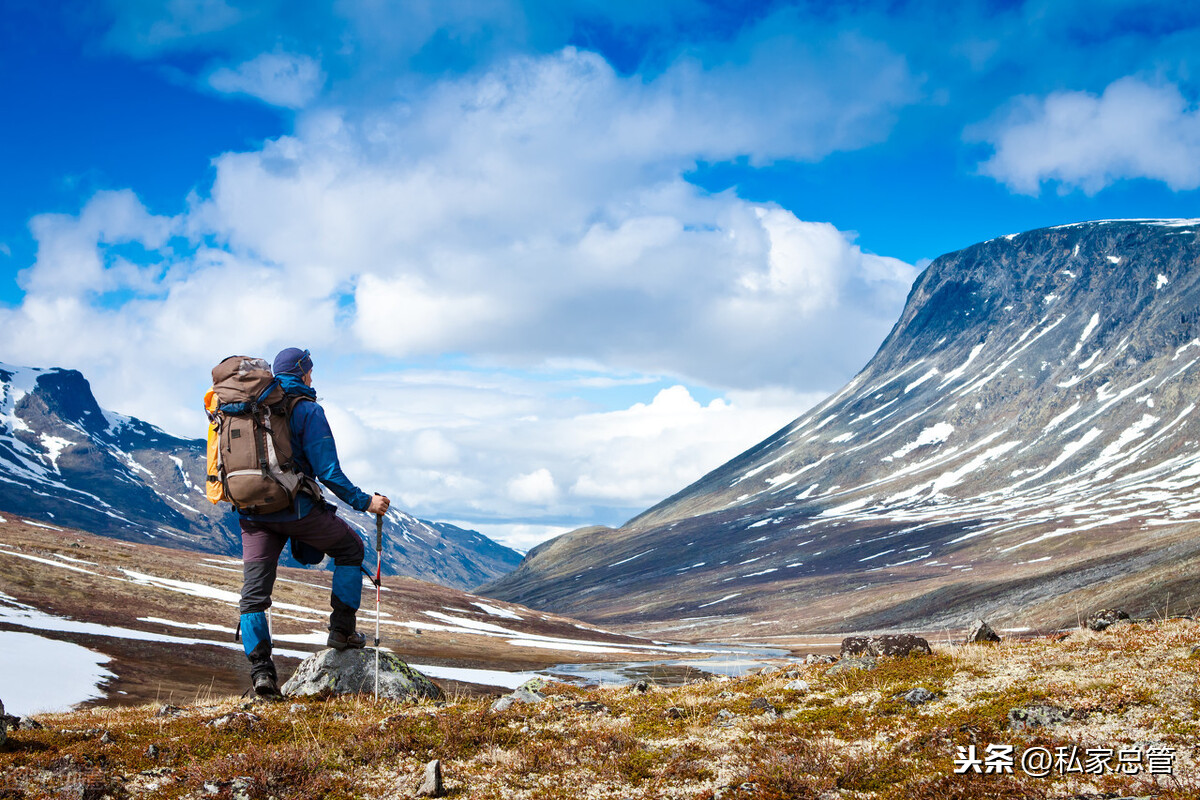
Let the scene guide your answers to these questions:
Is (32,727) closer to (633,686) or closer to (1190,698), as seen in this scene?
(633,686)

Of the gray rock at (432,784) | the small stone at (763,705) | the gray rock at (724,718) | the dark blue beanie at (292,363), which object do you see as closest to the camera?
the gray rock at (432,784)

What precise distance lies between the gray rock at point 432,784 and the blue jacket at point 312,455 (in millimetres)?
4882

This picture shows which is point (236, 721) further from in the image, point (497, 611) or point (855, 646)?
point (497, 611)

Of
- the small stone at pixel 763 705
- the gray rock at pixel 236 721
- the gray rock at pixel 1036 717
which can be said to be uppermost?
the gray rock at pixel 1036 717

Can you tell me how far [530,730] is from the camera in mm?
10578

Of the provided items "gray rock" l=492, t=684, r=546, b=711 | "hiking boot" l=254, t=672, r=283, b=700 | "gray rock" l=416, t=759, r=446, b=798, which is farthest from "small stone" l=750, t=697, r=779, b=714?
"hiking boot" l=254, t=672, r=283, b=700


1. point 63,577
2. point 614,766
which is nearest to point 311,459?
point 614,766

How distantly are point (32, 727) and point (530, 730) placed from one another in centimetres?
654

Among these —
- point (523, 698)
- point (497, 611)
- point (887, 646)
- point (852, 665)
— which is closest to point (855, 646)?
point (887, 646)

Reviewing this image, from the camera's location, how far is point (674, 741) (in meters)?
9.84

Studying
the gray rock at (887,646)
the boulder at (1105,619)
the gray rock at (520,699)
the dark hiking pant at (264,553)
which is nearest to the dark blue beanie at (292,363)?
the dark hiking pant at (264,553)

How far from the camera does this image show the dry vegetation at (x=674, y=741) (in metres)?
7.79

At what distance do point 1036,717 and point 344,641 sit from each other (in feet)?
34.2

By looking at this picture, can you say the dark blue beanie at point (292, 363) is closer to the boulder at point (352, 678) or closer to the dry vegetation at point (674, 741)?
the boulder at point (352, 678)
